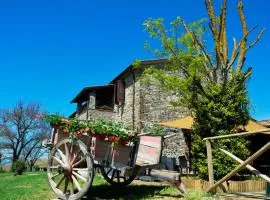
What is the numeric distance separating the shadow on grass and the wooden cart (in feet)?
1.85

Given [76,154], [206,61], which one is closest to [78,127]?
[76,154]

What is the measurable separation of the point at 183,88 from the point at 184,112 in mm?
9760

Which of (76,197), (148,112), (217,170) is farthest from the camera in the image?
(148,112)

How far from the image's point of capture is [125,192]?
10664mm

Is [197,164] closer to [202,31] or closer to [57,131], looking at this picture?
[57,131]

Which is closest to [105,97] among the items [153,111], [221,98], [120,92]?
[120,92]

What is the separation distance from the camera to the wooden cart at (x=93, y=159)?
30.1 ft

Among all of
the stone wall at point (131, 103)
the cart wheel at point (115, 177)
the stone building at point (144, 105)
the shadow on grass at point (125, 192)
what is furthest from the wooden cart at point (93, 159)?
the stone wall at point (131, 103)

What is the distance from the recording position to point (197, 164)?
13.0 m

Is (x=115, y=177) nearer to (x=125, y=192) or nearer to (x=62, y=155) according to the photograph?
(x=125, y=192)

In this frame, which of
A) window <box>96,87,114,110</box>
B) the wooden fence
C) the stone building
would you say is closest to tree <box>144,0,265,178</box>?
the wooden fence

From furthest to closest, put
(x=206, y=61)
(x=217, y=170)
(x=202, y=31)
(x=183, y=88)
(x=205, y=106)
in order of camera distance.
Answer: (x=202, y=31), (x=183, y=88), (x=206, y=61), (x=205, y=106), (x=217, y=170)

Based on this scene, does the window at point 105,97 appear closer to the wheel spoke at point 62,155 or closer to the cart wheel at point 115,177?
the cart wheel at point 115,177

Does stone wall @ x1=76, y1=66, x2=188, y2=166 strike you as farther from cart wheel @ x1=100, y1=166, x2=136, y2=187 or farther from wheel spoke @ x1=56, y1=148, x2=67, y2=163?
wheel spoke @ x1=56, y1=148, x2=67, y2=163
